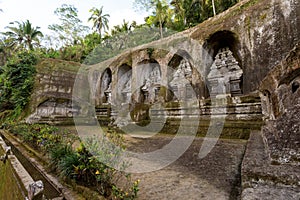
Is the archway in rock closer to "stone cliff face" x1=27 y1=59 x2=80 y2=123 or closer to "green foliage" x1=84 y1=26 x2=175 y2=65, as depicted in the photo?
"stone cliff face" x1=27 y1=59 x2=80 y2=123

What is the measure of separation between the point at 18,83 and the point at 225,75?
15215mm

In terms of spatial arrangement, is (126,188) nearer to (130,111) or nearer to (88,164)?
(88,164)

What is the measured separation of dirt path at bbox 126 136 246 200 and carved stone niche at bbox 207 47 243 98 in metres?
5.52

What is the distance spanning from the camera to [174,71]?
36.6 ft

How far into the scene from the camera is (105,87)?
16031 millimetres

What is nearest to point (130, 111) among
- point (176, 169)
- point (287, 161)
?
point (176, 169)

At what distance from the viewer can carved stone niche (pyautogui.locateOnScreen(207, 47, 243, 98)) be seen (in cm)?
827

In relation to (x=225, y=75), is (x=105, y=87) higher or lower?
higher

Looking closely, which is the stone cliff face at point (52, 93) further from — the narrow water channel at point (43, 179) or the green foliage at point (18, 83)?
the narrow water channel at point (43, 179)

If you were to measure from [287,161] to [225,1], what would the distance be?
2315cm

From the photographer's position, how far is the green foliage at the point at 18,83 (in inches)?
521

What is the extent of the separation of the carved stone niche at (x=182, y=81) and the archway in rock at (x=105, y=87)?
22.5ft

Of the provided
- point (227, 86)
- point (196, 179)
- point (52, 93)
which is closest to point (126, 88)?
point (52, 93)

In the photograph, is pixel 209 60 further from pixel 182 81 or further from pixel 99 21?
pixel 99 21
